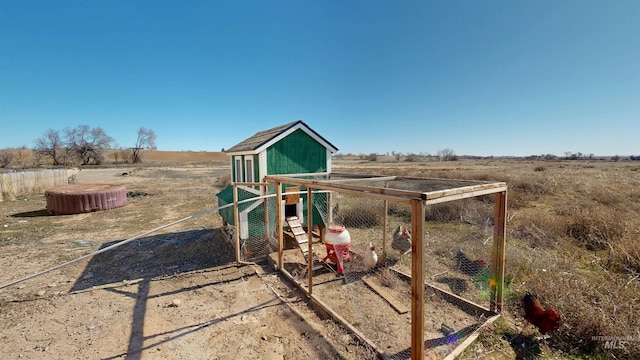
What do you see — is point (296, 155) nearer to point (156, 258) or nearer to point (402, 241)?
point (402, 241)

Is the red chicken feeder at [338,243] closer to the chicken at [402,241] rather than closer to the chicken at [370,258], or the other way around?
the chicken at [370,258]

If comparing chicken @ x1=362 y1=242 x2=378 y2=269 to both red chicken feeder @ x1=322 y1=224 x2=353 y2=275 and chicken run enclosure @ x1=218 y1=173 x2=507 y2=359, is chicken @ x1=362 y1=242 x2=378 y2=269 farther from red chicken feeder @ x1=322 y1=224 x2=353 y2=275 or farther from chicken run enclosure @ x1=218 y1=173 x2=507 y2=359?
red chicken feeder @ x1=322 y1=224 x2=353 y2=275

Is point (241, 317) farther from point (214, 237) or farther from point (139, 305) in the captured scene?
point (214, 237)

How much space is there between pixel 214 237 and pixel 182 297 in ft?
12.1

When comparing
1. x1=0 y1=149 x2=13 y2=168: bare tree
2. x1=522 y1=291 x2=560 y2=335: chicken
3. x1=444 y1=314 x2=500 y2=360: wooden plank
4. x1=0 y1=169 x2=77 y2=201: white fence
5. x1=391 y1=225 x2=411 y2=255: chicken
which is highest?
x1=0 y1=149 x2=13 y2=168: bare tree

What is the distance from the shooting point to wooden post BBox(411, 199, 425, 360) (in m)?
2.68

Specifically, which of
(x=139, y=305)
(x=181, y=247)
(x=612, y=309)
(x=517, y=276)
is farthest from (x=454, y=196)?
(x=181, y=247)

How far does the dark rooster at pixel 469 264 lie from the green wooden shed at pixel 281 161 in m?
3.69

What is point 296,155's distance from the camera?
7520mm

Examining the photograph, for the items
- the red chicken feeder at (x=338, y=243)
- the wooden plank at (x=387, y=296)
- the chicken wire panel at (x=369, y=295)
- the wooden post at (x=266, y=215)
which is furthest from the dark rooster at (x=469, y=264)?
the wooden post at (x=266, y=215)

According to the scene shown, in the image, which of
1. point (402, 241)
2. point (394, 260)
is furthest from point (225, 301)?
point (402, 241)

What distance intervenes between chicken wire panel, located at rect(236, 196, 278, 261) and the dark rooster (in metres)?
4.39

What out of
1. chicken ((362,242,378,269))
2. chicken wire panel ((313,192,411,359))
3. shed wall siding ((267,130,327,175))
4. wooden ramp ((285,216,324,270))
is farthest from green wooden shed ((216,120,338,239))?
chicken ((362,242,378,269))

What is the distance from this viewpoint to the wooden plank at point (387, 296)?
4.32 metres
